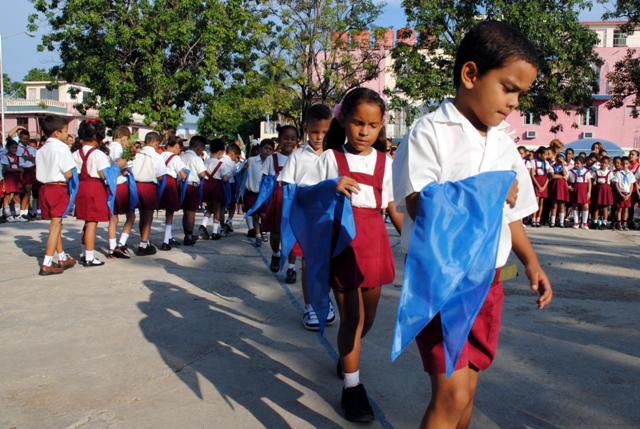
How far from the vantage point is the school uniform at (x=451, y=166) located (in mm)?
2232

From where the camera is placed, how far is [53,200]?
7203mm

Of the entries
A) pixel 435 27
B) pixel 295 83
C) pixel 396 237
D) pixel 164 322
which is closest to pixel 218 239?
pixel 396 237

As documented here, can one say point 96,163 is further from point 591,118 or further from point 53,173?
point 591,118

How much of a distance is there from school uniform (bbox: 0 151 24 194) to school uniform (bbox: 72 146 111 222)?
7.16 meters

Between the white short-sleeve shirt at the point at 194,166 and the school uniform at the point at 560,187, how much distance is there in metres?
8.57

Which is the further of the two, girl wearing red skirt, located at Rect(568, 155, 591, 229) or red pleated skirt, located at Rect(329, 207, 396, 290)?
girl wearing red skirt, located at Rect(568, 155, 591, 229)

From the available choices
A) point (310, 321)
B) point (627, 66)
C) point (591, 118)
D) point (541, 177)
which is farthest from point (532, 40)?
point (591, 118)

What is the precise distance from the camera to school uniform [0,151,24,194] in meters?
13.6

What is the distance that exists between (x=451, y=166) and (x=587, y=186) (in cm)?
1344

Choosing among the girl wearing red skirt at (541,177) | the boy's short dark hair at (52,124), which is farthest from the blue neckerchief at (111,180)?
the girl wearing red skirt at (541,177)

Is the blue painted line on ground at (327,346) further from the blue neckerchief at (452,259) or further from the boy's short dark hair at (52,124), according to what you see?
the boy's short dark hair at (52,124)

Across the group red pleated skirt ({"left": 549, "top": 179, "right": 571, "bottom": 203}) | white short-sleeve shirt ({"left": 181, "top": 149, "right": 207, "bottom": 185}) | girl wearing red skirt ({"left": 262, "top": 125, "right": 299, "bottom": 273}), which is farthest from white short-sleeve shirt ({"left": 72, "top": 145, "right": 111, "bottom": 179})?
red pleated skirt ({"left": 549, "top": 179, "right": 571, "bottom": 203})

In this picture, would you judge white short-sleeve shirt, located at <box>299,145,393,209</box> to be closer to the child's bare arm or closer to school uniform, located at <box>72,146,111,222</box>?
the child's bare arm

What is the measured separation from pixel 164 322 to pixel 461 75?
12.0 feet
